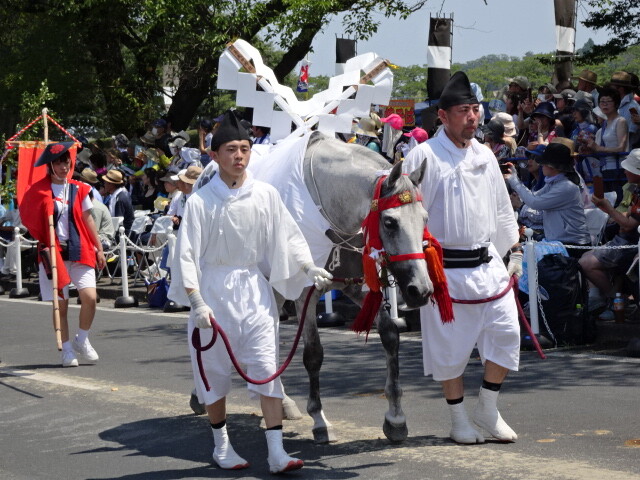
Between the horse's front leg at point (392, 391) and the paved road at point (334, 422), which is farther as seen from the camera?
the horse's front leg at point (392, 391)

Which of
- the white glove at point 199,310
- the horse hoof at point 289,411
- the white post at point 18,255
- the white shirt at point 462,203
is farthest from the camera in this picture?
the white post at point 18,255

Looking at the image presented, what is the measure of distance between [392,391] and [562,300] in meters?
4.33

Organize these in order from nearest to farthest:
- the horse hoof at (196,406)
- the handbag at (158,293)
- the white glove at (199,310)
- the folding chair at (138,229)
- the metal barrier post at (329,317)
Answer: the white glove at (199,310) → the horse hoof at (196,406) → the metal barrier post at (329,317) → the handbag at (158,293) → the folding chair at (138,229)

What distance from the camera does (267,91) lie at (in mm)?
9227

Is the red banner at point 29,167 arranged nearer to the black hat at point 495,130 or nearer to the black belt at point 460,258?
the black belt at point 460,258

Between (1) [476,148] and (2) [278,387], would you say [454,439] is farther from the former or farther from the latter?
(1) [476,148]

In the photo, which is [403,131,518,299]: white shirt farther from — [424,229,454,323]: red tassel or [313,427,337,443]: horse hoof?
[313,427,337,443]: horse hoof

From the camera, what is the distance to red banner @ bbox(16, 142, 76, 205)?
11.0 meters

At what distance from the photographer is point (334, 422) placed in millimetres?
7711

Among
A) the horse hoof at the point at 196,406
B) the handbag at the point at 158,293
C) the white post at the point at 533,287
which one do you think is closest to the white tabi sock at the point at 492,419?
the horse hoof at the point at 196,406

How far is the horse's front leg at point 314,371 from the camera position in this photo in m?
7.11

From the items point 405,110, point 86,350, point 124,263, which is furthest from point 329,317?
point 405,110

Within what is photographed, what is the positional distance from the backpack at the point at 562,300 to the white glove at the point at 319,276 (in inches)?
188

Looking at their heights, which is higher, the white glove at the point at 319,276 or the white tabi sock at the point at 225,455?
the white glove at the point at 319,276
